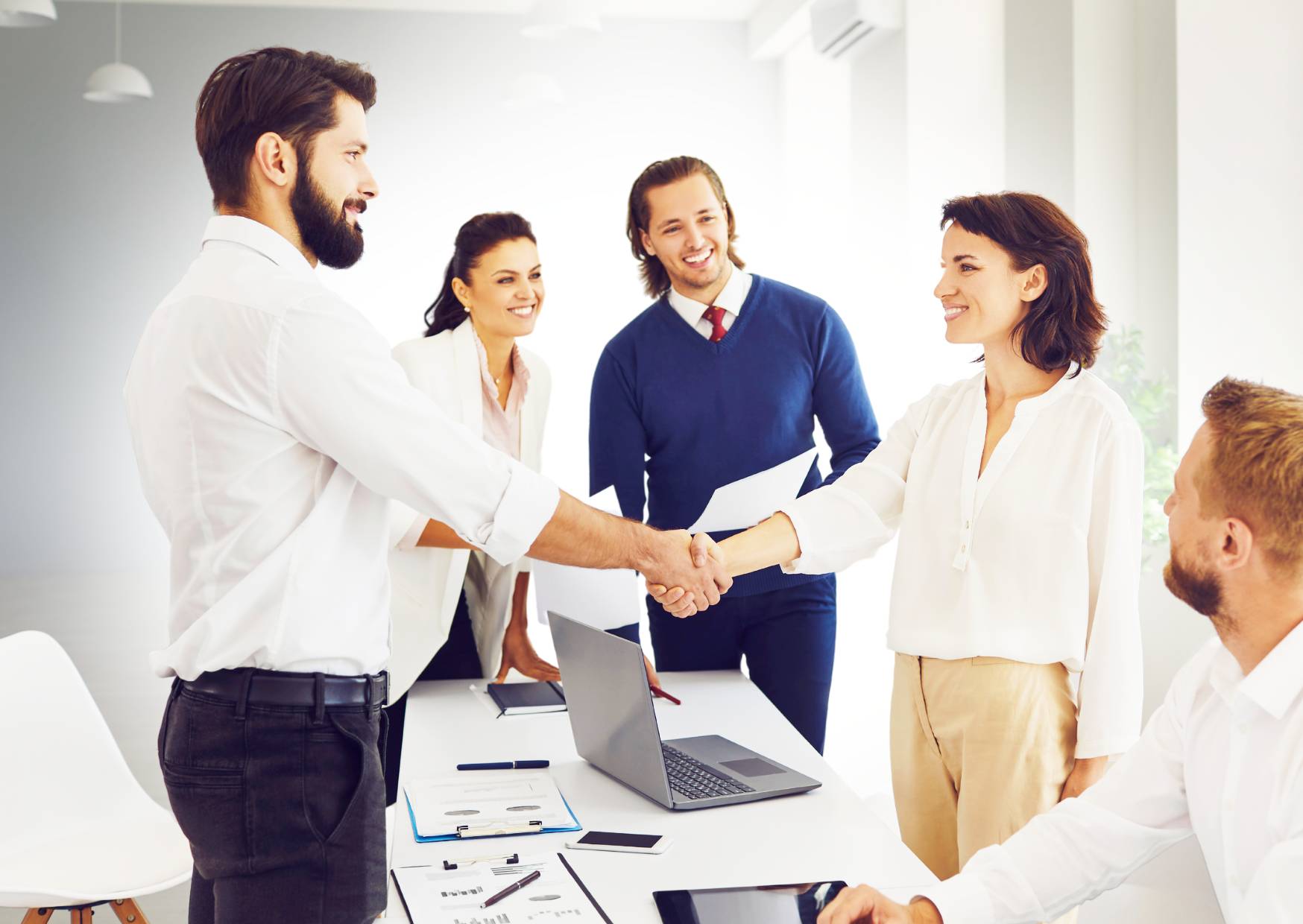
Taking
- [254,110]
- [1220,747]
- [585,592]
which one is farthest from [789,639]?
[254,110]

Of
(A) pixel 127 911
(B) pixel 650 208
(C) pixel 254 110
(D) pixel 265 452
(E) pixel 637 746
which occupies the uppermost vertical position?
(B) pixel 650 208

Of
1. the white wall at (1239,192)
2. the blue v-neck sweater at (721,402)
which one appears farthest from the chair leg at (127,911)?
the white wall at (1239,192)

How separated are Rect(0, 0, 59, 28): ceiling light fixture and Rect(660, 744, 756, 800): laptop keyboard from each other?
20.1 ft

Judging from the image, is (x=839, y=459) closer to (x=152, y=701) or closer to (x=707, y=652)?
(x=707, y=652)

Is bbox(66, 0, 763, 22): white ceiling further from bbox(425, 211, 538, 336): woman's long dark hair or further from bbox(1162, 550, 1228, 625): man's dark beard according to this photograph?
bbox(1162, 550, 1228, 625): man's dark beard

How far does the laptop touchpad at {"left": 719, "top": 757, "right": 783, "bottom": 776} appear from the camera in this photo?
191cm

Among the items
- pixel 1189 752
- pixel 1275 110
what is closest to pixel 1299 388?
pixel 1275 110

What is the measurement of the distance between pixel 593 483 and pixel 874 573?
5171mm

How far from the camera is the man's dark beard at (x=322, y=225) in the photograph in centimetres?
169

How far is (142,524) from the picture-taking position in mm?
8570

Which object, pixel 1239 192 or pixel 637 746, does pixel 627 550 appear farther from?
pixel 1239 192

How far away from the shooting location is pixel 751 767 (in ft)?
6.37

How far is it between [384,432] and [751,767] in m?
0.86

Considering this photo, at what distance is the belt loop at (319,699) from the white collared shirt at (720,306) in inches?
59.8
